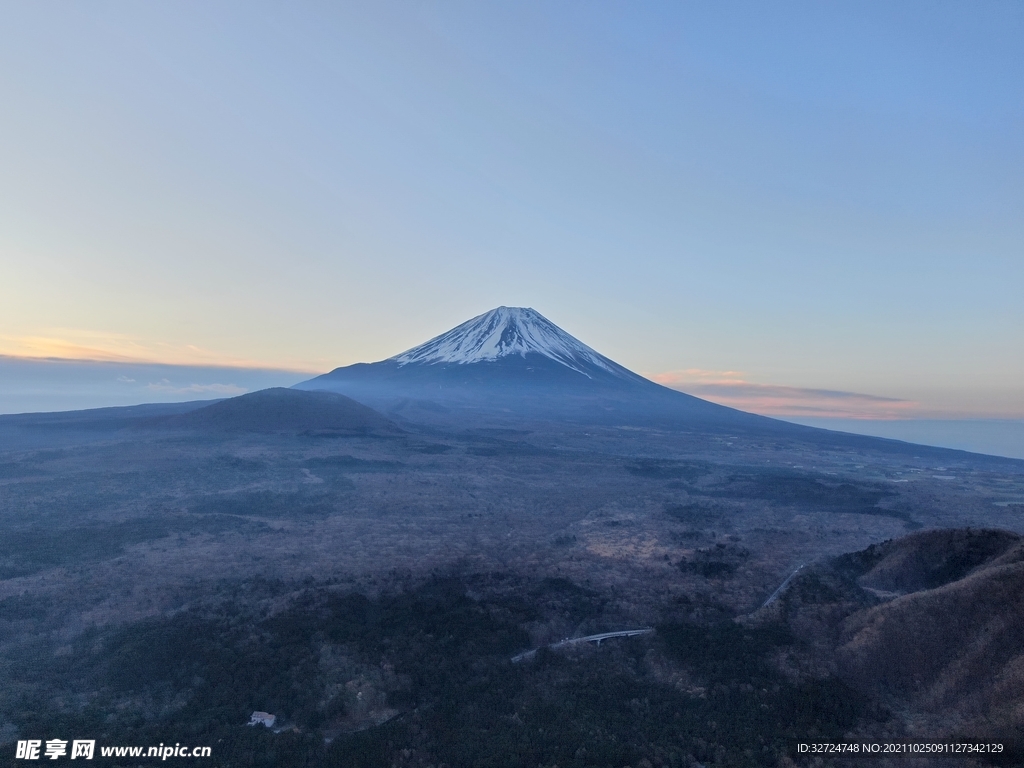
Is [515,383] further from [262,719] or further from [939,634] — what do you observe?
[262,719]

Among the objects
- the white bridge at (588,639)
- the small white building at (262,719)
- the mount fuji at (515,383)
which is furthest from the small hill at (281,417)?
the small white building at (262,719)

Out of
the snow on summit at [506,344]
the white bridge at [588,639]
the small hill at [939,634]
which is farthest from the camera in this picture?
the snow on summit at [506,344]

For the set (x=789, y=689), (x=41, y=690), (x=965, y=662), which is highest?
(x=965, y=662)

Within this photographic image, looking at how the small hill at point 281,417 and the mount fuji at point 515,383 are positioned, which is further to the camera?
the mount fuji at point 515,383

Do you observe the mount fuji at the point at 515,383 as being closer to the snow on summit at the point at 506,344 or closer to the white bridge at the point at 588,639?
the snow on summit at the point at 506,344

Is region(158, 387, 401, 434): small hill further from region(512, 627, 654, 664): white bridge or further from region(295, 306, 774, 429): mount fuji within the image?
region(512, 627, 654, 664): white bridge

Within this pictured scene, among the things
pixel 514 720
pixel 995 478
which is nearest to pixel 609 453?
pixel 995 478

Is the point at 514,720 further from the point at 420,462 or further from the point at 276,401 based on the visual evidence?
the point at 276,401
